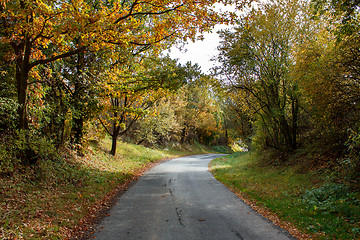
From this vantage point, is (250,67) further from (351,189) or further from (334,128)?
(351,189)

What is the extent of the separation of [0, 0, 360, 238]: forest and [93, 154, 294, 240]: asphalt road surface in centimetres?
298

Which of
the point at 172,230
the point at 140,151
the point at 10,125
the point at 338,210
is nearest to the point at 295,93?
the point at 338,210

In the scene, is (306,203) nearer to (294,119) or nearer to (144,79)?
(294,119)

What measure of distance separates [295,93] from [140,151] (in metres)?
16.5

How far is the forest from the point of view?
7.09 metres

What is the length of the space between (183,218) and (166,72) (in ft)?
23.3

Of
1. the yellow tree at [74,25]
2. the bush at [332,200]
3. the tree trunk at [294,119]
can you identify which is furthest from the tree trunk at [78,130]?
the tree trunk at [294,119]

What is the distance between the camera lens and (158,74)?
11.6 m

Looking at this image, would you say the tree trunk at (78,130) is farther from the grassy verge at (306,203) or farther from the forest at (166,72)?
the grassy verge at (306,203)

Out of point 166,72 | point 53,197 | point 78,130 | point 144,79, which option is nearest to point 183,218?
point 53,197

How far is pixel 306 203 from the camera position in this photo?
7.57 m

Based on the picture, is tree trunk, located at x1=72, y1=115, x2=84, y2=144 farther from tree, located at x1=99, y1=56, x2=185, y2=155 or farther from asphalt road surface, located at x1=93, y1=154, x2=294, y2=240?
asphalt road surface, located at x1=93, y1=154, x2=294, y2=240

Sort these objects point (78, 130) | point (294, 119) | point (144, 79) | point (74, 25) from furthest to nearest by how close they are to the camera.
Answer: point (294, 119), point (78, 130), point (144, 79), point (74, 25)

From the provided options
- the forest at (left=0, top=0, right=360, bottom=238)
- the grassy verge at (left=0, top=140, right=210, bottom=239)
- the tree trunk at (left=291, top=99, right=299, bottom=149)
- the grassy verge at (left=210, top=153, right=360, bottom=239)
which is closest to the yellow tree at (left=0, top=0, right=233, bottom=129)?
the forest at (left=0, top=0, right=360, bottom=238)
